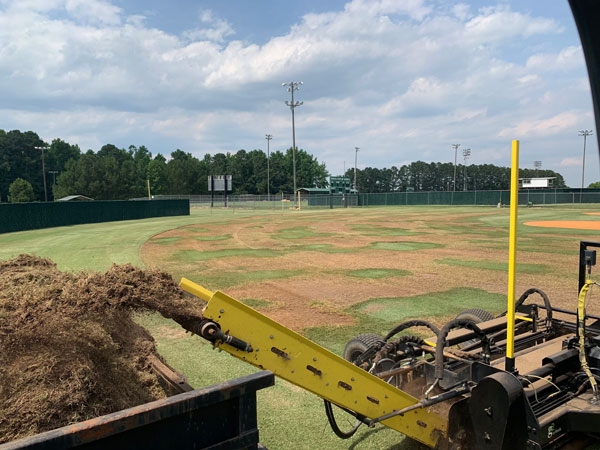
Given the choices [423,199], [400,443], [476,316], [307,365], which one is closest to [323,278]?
[476,316]

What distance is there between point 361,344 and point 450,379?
1.10m

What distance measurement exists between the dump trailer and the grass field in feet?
2.19

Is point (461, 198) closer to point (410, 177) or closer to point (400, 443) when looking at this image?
point (400, 443)

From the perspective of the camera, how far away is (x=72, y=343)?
7.12 ft

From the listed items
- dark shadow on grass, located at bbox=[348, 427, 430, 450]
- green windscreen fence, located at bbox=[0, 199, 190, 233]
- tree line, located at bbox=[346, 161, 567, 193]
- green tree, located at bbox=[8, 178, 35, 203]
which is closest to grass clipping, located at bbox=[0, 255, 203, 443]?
dark shadow on grass, located at bbox=[348, 427, 430, 450]

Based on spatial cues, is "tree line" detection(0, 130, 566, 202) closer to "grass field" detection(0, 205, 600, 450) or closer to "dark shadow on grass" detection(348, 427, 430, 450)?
"grass field" detection(0, 205, 600, 450)

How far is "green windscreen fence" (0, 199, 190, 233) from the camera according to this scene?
2589 centimetres

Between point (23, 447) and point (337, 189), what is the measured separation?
3538 inches

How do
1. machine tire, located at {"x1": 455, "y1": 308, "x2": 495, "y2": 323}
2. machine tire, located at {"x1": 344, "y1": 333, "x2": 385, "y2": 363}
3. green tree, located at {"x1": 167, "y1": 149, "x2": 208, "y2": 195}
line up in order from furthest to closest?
green tree, located at {"x1": 167, "y1": 149, "x2": 208, "y2": 195} → machine tire, located at {"x1": 455, "y1": 308, "x2": 495, "y2": 323} → machine tire, located at {"x1": 344, "y1": 333, "x2": 385, "y2": 363}

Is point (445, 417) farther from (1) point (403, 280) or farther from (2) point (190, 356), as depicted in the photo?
(1) point (403, 280)

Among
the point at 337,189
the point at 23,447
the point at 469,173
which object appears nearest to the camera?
the point at 23,447

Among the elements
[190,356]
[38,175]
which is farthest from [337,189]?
[190,356]

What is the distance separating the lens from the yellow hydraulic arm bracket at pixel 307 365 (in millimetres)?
2262

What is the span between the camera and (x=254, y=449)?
1.94 metres
